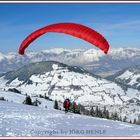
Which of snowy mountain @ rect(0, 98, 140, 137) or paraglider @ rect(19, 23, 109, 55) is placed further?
snowy mountain @ rect(0, 98, 140, 137)

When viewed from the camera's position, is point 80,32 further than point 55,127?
No

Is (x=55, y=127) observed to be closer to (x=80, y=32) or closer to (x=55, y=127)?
(x=55, y=127)

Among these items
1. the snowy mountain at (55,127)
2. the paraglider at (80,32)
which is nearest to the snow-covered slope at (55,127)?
the snowy mountain at (55,127)

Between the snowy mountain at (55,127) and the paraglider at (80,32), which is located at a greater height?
the paraglider at (80,32)

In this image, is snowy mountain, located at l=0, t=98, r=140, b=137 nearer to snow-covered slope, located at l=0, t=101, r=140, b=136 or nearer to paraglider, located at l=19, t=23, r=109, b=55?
snow-covered slope, located at l=0, t=101, r=140, b=136

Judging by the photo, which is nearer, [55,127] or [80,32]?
[80,32]

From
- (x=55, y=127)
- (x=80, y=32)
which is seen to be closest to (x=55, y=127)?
(x=55, y=127)

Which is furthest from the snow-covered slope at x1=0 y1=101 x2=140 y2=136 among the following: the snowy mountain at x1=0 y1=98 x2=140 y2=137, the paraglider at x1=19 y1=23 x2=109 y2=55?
the paraglider at x1=19 y1=23 x2=109 y2=55

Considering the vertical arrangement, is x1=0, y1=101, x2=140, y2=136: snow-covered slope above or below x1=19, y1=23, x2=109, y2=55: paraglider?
below

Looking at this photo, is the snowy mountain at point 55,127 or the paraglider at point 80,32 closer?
the paraglider at point 80,32

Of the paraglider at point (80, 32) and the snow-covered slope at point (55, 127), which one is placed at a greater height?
the paraglider at point (80, 32)

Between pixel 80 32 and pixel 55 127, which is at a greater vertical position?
pixel 80 32

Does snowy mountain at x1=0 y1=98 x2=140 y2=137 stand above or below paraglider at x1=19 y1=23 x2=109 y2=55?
below

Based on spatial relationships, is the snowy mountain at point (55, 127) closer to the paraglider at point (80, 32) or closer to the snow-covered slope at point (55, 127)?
the snow-covered slope at point (55, 127)
